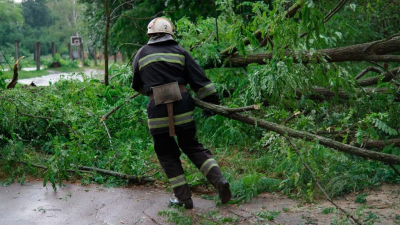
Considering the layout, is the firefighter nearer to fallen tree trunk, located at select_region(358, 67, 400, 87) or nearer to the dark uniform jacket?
the dark uniform jacket

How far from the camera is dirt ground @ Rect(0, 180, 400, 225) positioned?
4414 millimetres

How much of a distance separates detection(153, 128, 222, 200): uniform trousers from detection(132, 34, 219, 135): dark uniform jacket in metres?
0.12

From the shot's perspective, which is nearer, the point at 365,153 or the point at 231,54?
the point at 365,153

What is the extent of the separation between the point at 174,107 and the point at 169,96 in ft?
0.45

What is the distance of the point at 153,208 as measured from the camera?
4.83 meters

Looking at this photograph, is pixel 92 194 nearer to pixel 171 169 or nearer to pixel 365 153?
pixel 171 169

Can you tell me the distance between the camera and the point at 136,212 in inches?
185

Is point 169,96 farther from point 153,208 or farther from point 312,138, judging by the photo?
point 312,138

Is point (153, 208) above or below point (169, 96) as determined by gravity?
below

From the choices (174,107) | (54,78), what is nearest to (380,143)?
(174,107)

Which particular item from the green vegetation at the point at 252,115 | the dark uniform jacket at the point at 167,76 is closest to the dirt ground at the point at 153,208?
the green vegetation at the point at 252,115

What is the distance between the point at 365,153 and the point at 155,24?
7.74 feet

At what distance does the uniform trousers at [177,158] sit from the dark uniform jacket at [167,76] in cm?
12

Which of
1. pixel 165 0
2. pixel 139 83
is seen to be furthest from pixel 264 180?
pixel 165 0
